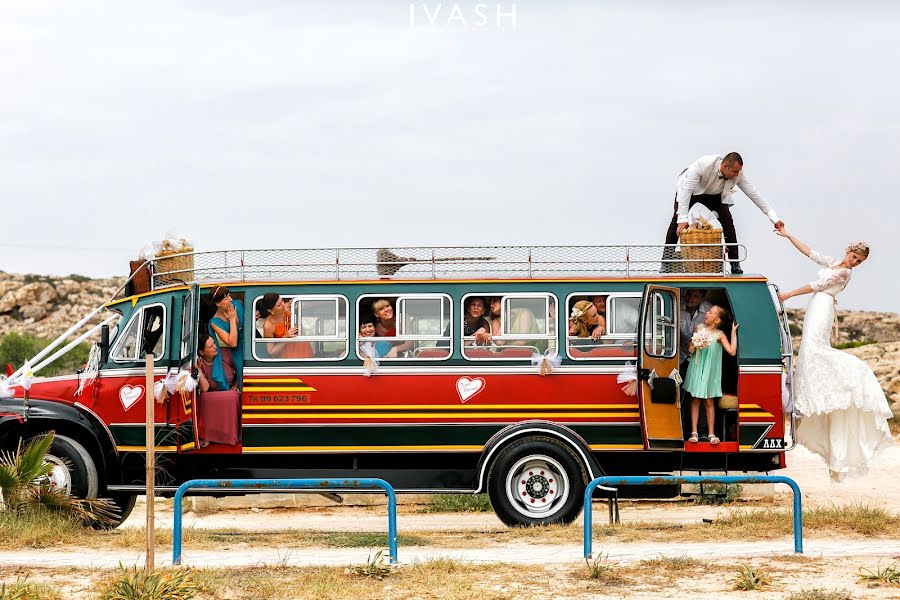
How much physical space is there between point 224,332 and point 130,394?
1211 millimetres

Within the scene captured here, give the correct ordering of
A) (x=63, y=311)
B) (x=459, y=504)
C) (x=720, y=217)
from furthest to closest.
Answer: (x=63, y=311) → (x=459, y=504) → (x=720, y=217)

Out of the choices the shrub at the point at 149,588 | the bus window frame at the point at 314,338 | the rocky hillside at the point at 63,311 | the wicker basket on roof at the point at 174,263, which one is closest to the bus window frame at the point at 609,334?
the bus window frame at the point at 314,338

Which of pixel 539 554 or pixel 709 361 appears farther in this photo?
pixel 709 361

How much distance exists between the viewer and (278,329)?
1356 cm

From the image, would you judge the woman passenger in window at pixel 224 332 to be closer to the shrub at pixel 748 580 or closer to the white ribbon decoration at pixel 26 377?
the white ribbon decoration at pixel 26 377

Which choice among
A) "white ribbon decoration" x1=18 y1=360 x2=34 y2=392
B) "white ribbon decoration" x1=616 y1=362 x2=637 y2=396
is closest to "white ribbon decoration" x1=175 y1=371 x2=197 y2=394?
"white ribbon decoration" x1=18 y1=360 x2=34 y2=392

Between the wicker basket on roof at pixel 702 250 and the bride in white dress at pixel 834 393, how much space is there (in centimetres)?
94

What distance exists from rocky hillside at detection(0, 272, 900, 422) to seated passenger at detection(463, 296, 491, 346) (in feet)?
136

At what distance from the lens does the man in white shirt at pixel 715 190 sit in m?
14.4

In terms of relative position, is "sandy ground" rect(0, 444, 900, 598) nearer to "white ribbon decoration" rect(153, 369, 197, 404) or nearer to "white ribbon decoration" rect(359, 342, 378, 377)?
"white ribbon decoration" rect(153, 369, 197, 404)

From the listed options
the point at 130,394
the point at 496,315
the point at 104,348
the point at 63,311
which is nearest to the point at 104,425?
the point at 130,394

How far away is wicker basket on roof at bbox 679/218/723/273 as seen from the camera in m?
13.7

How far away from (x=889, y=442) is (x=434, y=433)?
493 centimetres

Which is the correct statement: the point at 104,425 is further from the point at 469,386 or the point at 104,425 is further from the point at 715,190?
the point at 715,190
